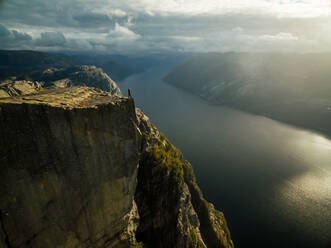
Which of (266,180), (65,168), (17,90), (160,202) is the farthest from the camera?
(266,180)

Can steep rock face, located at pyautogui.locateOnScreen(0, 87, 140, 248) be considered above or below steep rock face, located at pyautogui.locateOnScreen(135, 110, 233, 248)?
above

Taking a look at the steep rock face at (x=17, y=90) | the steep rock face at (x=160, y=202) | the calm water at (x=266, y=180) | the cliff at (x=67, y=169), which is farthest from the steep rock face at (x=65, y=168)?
the calm water at (x=266, y=180)

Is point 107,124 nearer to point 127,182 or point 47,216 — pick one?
point 127,182

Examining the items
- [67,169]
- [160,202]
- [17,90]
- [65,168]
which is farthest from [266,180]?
[17,90]

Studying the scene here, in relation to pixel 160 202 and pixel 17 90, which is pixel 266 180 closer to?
pixel 160 202

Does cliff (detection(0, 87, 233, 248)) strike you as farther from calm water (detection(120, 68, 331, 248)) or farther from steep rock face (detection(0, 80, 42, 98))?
calm water (detection(120, 68, 331, 248))

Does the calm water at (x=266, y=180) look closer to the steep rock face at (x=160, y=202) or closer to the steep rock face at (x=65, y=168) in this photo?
the steep rock face at (x=160, y=202)

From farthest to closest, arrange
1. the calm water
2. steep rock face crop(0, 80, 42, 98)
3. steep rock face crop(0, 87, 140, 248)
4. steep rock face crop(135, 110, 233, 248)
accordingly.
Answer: the calm water
steep rock face crop(135, 110, 233, 248)
steep rock face crop(0, 80, 42, 98)
steep rock face crop(0, 87, 140, 248)

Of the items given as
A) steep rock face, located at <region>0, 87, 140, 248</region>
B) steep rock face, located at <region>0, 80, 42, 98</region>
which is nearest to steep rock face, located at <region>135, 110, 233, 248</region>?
steep rock face, located at <region>0, 87, 140, 248</region>

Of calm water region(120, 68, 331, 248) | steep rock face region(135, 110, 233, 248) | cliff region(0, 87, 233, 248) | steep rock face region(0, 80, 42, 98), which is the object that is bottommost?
calm water region(120, 68, 331, 248)
